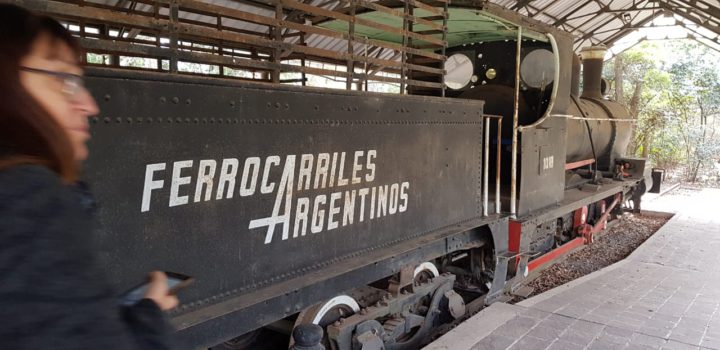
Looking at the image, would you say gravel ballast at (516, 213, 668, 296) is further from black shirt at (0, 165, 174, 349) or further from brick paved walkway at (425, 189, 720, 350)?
black shirt at (0, 165, 174, 349)

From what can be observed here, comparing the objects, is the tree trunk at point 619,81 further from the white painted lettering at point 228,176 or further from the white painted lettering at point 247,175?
the white painted lettering at point 228,176

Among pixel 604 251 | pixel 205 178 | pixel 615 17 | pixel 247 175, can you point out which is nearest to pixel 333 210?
pixel 247 175

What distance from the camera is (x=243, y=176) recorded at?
2.26 meters

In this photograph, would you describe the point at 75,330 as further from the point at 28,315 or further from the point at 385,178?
the point at 385,178

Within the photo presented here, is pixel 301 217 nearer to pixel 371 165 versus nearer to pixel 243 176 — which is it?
pixel 243 176

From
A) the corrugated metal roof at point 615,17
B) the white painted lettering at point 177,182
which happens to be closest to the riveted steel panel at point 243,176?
the white painted lettering at point 177,182

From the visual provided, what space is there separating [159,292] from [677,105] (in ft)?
71.6

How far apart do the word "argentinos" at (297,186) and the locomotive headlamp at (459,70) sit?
2.95m

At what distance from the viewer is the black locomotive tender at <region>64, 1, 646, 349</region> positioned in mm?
1884

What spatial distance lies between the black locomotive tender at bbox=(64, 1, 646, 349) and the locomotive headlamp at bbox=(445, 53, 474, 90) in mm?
680

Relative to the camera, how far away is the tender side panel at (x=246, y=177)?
6.00 ft

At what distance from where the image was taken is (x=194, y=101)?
203cm

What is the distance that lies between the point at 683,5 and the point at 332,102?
18223mm

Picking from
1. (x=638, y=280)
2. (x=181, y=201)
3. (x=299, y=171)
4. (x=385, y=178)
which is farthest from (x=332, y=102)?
(x=638, y=280)
